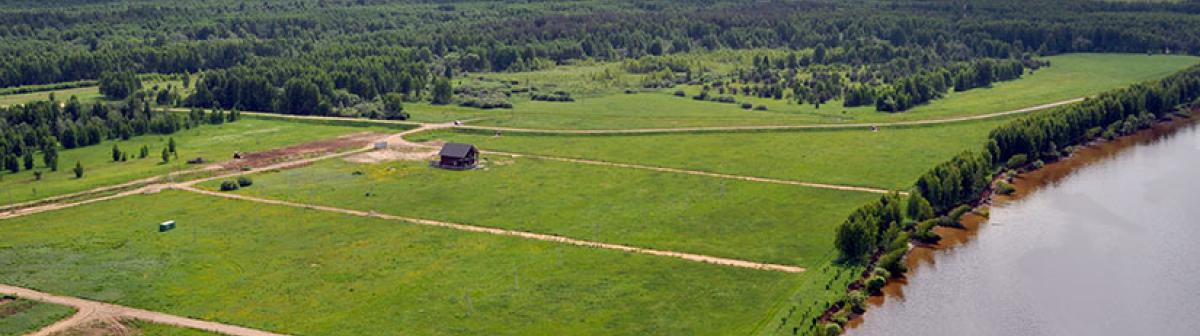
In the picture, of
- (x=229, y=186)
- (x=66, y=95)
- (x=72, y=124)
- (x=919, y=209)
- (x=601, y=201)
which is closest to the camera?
(x=919, y=209)

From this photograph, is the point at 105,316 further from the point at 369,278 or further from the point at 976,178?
the point at 976,178

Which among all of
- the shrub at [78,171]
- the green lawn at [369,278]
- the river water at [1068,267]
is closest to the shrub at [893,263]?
the river water at [1068,267]

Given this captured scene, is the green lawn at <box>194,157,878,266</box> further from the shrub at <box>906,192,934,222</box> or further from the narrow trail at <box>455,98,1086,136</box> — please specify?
the narrow trail at <box>455,98,1086,136</box>

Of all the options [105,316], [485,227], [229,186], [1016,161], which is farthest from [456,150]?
[1016,161]

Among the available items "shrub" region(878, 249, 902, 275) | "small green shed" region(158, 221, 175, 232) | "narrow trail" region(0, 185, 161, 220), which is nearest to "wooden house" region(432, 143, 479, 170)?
"narrow trail" region(0, 185, 161, 220)

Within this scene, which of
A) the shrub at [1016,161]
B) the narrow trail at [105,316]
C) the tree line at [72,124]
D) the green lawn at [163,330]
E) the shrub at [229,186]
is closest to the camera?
the green lawn at [163,330]

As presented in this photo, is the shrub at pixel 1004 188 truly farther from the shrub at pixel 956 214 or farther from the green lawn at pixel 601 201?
Answer: the green lawn at pixel 601 201

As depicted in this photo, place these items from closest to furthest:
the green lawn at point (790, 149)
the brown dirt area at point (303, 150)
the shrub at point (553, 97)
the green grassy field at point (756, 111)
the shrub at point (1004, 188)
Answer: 1. the shrub at point (1004, 188)
2. the green lawn at point (790, 149)
3. the brown dirt area at point (303, 150)
4. the green grassy field at point (756, 111)
5. the shrub at point (553, 97)
